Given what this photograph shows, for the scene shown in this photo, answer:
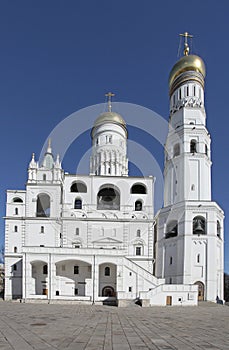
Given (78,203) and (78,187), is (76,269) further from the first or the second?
(78,187)

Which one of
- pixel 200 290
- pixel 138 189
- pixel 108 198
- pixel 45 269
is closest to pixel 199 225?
pixel 200 290

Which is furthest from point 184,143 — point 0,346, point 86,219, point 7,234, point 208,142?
point 0,346

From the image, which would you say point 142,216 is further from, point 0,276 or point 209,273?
point 0,276

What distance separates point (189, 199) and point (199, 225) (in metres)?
3.03

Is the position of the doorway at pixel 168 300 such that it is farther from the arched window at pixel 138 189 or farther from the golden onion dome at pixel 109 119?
the golden onion dome at pixel 109 119

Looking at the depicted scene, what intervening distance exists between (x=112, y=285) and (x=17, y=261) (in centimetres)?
1097

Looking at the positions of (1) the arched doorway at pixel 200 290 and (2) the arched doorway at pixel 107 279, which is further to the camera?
(1) the arched doorway at pixel 200 290

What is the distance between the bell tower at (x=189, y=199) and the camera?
137ft

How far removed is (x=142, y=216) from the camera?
4412cm

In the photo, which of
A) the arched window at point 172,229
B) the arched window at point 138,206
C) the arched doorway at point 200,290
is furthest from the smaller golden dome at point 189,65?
the arched doorway at point 200,290

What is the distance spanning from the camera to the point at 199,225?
43.4m

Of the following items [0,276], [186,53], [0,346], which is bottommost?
[0,276]

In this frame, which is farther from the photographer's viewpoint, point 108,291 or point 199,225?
point 199,225

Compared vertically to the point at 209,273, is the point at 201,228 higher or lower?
higher
